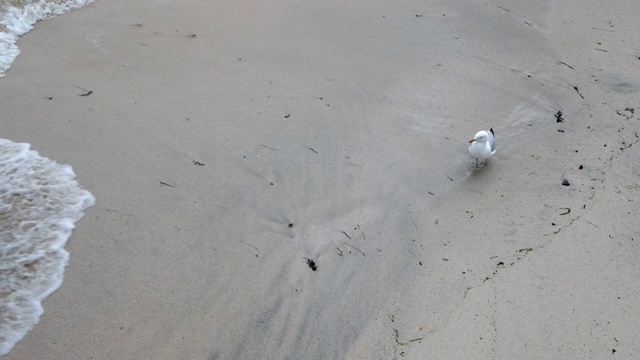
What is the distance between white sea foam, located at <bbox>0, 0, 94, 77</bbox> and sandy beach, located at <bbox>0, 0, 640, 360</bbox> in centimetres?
12

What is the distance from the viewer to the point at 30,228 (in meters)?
3.24

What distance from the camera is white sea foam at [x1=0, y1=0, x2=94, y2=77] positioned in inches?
189

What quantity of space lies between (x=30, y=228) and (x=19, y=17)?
9.56 ft

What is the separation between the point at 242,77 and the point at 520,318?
2.78 m

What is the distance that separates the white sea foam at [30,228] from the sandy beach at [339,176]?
88 mm

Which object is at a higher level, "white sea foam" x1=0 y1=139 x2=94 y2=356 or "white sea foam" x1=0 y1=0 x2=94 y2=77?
"white sea foam" x1=0 y1=0 x2=94 y2=77

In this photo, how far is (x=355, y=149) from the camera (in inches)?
149

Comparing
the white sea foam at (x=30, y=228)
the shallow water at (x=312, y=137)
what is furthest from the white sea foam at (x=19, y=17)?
the white sea foam at (x=30, y=228)

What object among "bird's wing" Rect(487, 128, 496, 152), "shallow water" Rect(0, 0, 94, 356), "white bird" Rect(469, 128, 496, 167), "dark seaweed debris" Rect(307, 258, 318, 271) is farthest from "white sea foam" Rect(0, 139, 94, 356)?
"bird's wing" Rect(487, 128, 496, 152)

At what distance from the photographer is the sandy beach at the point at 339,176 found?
2738mm

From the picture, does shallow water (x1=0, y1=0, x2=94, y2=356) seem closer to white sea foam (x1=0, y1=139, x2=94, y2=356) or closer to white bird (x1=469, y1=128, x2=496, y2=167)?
white sea foam (x1=0, y1=139, x2=94, y2=356)

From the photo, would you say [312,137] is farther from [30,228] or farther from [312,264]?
[30,228]

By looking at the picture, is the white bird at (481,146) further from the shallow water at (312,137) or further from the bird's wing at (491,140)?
the shallow water at (312,137)

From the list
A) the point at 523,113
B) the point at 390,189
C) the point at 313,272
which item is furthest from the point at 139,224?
the point at 523,113
